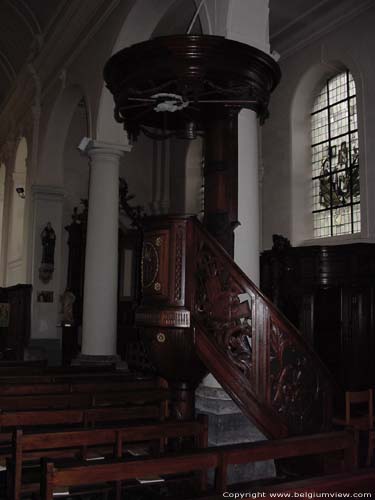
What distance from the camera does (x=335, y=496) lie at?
229cm

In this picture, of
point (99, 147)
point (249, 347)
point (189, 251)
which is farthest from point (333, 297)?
point (189, 251)

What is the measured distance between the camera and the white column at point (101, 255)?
8.50 m

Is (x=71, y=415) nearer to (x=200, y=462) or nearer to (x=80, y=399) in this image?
(x=80, y=399)

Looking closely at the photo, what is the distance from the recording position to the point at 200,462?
2518 mm

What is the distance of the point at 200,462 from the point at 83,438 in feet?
3.01

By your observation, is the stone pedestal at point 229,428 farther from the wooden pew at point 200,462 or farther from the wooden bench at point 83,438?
the wooden pew at point 200,462

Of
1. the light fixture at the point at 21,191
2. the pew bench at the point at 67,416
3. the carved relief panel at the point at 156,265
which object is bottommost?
the pew bench at the point at 67,416

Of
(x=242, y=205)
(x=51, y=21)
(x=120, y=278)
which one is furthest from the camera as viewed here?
(x=120, y=278)

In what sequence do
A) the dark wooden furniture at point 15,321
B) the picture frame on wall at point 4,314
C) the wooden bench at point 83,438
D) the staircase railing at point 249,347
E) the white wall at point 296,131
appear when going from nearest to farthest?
the wooden bench at point 83,438, the staircase railing at point 249,347, the white wall at point 296,131, the dark wooden furniture at point 15,321, the picture frame on wall at point 4,314

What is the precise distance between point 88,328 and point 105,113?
3.32 meters

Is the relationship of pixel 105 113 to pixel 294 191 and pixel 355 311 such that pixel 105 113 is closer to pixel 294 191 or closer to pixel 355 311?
pixel 294 191

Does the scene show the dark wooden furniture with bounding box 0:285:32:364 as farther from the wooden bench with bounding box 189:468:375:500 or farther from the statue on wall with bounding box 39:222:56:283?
the wooden bench with bounding box 189:468:375:500

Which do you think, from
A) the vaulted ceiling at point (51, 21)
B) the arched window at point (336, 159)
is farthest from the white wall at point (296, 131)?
the vaulted ceiling at point (51, 21)

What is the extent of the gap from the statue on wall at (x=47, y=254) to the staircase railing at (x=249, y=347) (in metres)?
8.58
